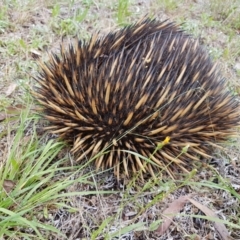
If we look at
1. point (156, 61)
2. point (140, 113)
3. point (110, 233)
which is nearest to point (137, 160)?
point (140, 113)

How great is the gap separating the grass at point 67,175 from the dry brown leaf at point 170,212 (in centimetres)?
3

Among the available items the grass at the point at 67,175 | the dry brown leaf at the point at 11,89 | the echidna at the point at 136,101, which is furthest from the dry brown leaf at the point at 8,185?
the dry brown leaf at the point at 11,89

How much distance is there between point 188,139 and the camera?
203cm

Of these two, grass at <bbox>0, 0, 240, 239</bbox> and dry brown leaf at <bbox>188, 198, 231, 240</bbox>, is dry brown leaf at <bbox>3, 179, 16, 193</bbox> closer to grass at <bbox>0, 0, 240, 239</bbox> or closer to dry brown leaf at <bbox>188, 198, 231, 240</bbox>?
grass at <bbox>0, 0, 240, 239</bbox>

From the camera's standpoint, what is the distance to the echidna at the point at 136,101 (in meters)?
1.93

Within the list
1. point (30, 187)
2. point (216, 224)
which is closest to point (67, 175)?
point (30, 187)

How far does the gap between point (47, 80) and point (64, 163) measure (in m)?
0.44

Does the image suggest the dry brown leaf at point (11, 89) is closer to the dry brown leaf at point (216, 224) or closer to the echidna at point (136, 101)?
the echidna at point (136, 101)

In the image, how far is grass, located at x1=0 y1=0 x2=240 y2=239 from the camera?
5.65ft

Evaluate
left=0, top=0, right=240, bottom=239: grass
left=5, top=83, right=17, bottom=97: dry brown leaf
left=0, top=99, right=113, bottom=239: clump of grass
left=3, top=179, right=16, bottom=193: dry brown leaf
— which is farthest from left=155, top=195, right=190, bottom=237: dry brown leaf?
left=5, top=83, right=17, bottom=97: dry brown leaf

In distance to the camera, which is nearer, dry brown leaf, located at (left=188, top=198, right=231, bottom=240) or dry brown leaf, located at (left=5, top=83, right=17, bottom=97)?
dry brown leaf, located at (left=188, top=198, right=231, bottom=240)

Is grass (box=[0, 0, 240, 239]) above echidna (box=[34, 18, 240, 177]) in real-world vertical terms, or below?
below

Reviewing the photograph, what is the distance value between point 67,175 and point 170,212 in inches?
20.8

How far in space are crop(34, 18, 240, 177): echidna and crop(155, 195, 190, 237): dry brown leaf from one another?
0.17 meters
